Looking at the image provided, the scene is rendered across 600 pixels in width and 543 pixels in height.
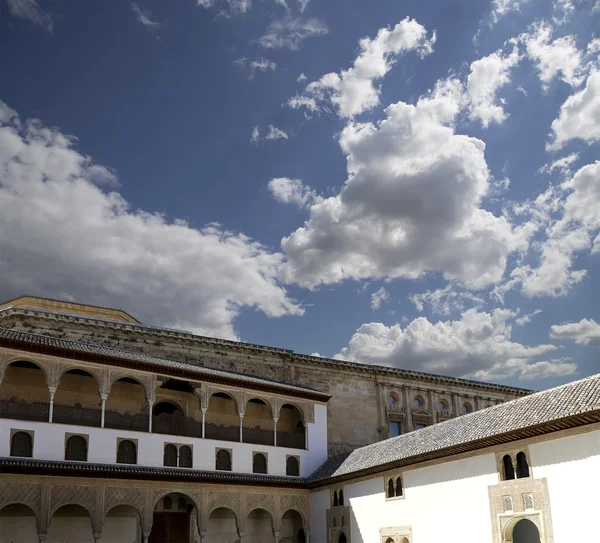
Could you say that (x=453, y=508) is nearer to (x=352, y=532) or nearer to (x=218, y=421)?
(x=352, y=532)

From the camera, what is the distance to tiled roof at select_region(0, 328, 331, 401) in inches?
889

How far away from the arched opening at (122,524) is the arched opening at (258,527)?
4.61 m

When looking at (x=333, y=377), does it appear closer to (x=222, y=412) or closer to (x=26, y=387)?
(x=222, y=412)

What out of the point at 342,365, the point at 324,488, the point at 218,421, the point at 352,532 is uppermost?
the point at 342,365

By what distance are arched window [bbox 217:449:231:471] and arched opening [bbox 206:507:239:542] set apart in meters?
1.81

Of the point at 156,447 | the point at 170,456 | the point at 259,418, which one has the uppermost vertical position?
the point at 259,418

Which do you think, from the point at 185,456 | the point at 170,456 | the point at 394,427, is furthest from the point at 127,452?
the point at 394,427

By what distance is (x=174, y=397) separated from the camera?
27328mm

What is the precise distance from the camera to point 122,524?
2423cm

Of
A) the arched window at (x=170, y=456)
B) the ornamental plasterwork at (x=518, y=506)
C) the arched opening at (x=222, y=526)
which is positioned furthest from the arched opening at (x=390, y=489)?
the arched window at (x=170, y=456)

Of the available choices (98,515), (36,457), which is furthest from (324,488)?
(36,457)

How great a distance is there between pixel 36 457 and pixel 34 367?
4.08 m

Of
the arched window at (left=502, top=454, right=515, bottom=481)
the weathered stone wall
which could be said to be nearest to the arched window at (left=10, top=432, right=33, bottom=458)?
the weathered stone wall

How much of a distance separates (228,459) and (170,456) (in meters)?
2.52
